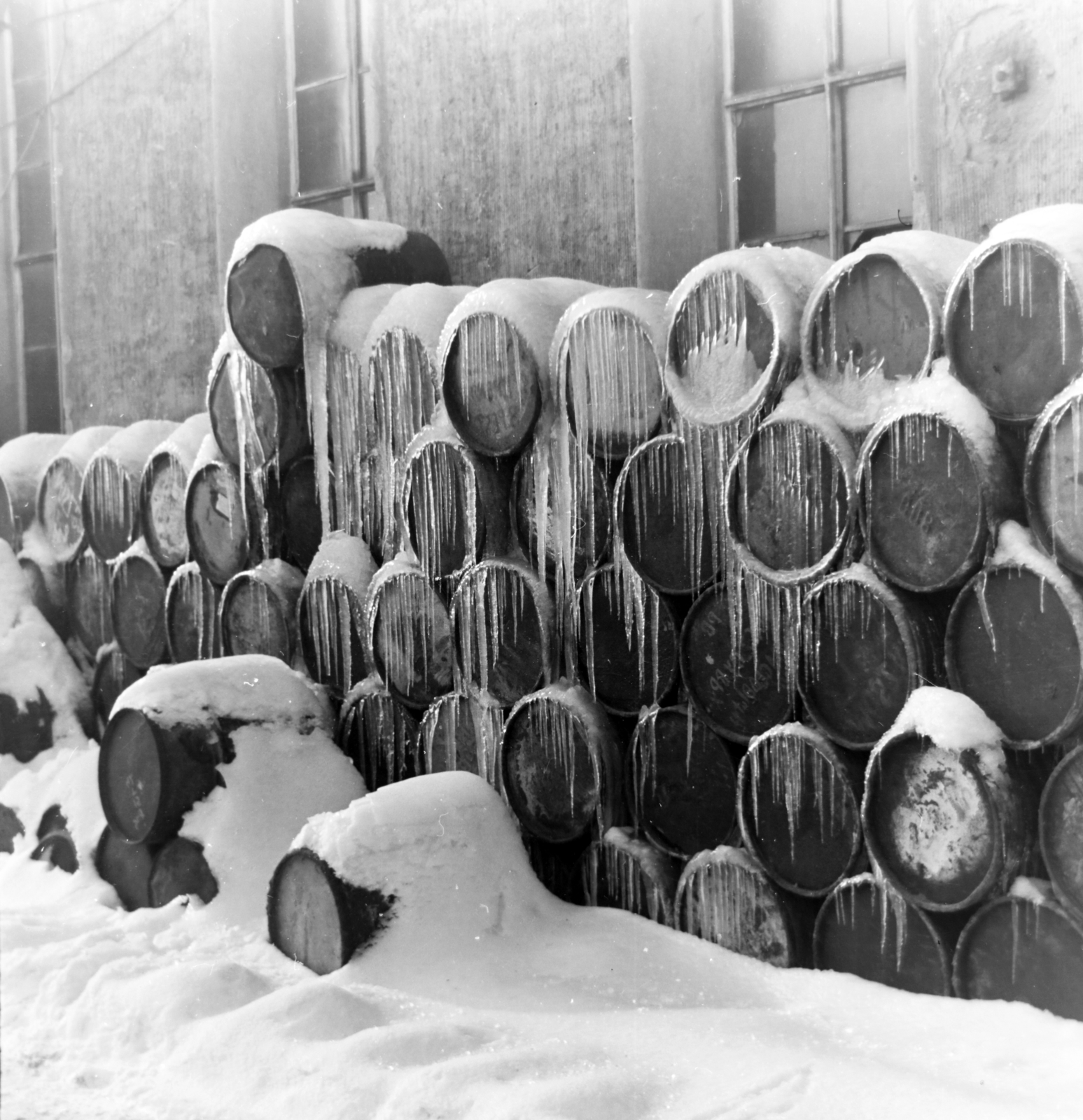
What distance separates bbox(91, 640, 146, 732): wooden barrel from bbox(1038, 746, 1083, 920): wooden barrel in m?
3.86

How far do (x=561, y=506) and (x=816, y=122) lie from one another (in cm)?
200

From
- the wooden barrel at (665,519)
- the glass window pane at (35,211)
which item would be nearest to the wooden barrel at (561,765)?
the wooden barrel at (665,519)

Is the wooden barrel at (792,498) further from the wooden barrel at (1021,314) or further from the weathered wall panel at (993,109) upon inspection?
the weathered wall panel at (993,109)

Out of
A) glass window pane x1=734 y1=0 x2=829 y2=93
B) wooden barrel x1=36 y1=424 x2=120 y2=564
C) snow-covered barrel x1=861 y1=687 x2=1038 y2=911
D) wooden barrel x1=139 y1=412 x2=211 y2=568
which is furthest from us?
wooden barrel x1=36 y1=424 x2=120 y2=564

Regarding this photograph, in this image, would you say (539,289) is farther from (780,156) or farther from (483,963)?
(483,963)

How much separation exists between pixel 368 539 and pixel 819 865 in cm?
195

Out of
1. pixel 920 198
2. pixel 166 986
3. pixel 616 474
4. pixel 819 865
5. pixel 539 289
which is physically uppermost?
pixel 920 198

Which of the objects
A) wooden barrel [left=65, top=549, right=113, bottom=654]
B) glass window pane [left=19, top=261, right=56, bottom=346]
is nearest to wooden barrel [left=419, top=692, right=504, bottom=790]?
wooden barrel [left=65, top=549, right=113, bottom=654]

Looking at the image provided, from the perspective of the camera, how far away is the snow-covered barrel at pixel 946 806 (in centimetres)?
298

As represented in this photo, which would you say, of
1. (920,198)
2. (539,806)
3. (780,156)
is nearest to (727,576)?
(539,806)

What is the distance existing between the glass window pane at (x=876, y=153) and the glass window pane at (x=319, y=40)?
2707mm

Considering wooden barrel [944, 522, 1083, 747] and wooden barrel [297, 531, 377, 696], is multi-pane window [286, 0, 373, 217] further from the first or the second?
wooden barrel [944, 522, 1083, 747]

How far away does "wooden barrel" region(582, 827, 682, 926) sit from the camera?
378 centimetres

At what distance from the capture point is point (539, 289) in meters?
4.15
